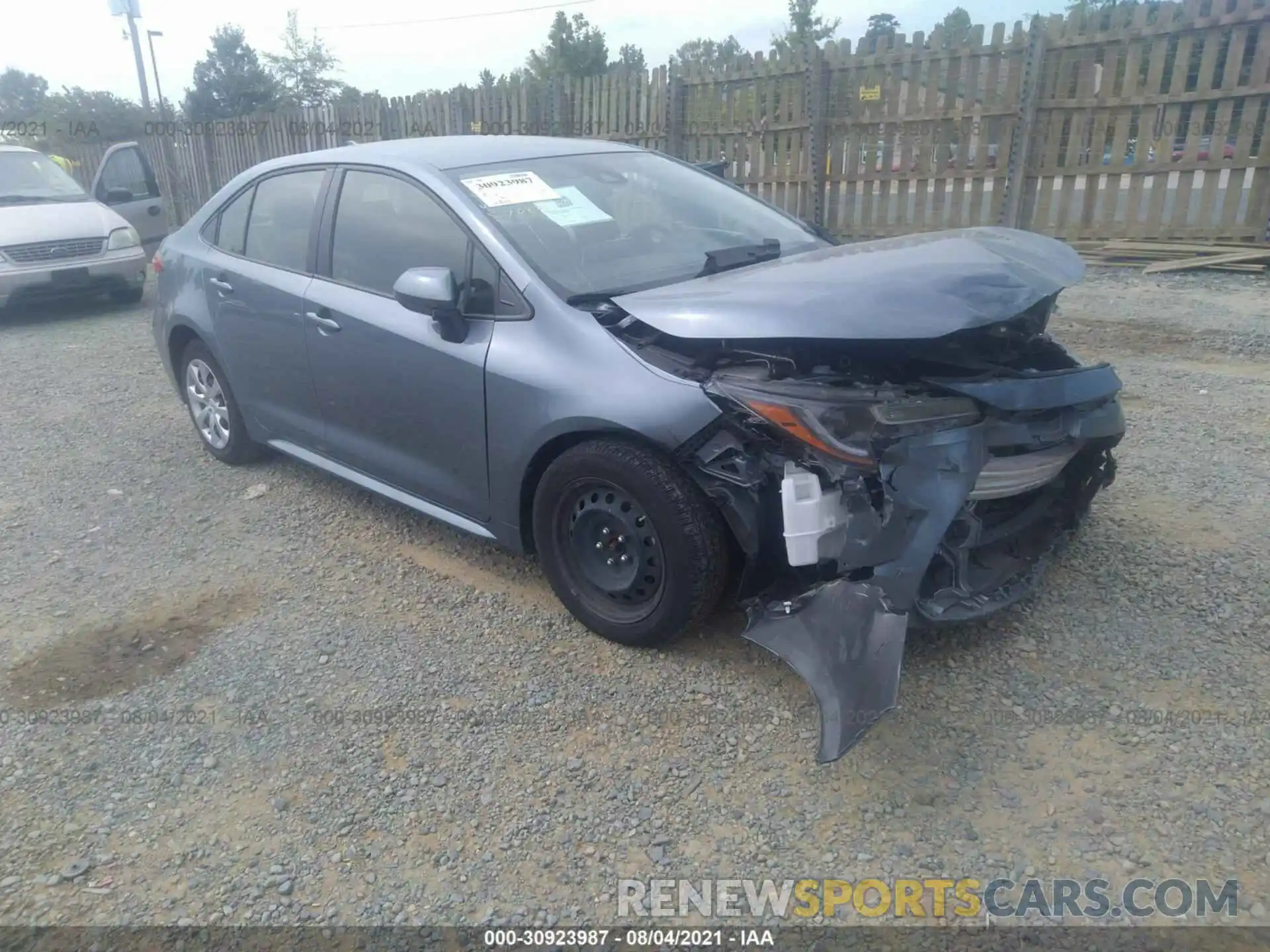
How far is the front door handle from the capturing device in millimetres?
3926

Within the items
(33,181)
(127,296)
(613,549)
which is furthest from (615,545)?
(33,181)

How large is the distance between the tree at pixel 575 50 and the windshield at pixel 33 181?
119 ft

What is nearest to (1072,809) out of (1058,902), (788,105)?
(1058,902)

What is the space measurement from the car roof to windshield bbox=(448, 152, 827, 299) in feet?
0.26

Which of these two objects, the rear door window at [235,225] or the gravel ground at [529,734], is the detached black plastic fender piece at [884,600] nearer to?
the gravel ground at [529,734]

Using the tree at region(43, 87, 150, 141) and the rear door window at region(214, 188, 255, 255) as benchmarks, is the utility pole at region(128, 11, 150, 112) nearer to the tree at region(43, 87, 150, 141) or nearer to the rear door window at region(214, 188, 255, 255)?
the tree at region(43, 87, 150, 141)

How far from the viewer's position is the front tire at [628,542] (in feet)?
9.56

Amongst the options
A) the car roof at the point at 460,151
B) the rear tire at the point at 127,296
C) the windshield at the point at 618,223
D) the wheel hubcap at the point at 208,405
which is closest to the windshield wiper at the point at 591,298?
the windshield at the point at 618,223

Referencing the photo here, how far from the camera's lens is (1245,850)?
229 centimetres

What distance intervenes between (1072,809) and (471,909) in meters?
1.58

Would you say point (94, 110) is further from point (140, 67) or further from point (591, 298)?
point (591, 298)

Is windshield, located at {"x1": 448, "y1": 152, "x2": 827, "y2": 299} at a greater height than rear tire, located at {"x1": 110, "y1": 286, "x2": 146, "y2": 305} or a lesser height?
Result: greater

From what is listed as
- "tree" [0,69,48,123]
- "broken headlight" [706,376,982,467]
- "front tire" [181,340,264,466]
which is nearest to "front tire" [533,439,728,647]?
"broken headlight" [706,376,982,467]

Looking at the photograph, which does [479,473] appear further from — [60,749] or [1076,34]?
[1076,34]
